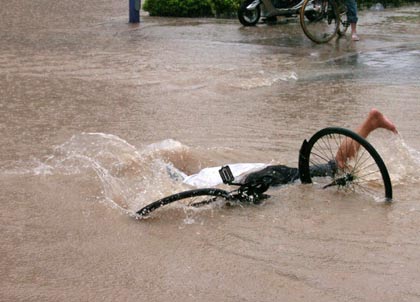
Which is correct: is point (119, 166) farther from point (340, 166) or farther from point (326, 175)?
point (340, 166)

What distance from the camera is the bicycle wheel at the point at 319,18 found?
1279 centimetres

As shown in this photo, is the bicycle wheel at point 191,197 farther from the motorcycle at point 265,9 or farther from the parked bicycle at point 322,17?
the motorcycle at point 265,9

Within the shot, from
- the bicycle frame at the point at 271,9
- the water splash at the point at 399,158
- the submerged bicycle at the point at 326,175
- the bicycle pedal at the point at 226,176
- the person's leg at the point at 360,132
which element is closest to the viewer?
the submerged bicycle at the point at 326,175

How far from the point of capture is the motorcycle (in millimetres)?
14672

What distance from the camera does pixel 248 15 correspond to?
1483 centimetres

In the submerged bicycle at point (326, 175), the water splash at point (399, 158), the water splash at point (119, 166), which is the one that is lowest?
the water splash at point (119, 166)

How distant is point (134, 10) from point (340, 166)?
32.3ft

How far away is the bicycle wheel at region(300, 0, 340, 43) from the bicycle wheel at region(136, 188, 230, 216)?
7.78 meters

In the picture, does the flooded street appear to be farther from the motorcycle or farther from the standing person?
the motorcycle

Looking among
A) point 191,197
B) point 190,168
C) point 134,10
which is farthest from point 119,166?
point 134,10

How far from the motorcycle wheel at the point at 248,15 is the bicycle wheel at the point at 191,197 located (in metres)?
9.81

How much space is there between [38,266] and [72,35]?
30.9 feet

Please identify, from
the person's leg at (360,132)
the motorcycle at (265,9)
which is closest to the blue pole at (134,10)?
the motorcycle at (265,9)

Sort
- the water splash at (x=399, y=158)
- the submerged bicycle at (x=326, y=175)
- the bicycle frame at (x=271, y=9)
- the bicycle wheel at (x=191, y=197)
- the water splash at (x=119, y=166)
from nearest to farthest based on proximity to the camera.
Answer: the bicycle wheel at (x=191, y=197) → the submerged bicycle at (x=326, y=175) → the water splash at (x=119, y=166) → the water splash at (x=399, y=158) → the bicycle frame at (x=271, y=9)
